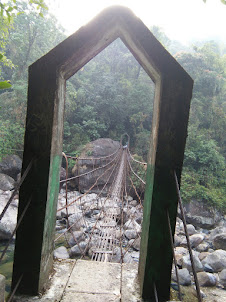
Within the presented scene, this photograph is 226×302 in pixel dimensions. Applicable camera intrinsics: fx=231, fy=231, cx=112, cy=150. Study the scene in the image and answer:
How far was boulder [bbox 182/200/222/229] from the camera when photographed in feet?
18.1

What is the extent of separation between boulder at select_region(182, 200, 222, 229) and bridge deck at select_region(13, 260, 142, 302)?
454cm

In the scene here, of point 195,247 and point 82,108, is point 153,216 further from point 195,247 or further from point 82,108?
point 82,108

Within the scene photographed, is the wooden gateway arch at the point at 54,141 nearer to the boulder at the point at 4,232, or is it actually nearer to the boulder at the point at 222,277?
the boulder at the point at 222,277

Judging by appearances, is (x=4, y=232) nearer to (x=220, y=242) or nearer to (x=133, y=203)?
(x=220, y=242)

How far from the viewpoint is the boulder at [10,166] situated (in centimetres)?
671

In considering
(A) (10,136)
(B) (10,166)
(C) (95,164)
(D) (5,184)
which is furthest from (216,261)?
(A) (10,136)

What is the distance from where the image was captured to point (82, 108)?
10352mm

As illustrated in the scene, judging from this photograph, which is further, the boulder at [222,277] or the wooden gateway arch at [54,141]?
the boulder at [222,277]

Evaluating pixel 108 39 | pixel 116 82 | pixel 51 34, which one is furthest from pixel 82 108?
pixel 108 39

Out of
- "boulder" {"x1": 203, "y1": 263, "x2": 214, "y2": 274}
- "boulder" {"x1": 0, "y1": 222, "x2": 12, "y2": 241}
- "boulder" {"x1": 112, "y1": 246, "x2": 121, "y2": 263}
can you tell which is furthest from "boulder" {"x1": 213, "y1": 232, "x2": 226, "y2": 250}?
"boulder" {"x1": 0, "y1": 222, "x2": 12, "y2": 241}

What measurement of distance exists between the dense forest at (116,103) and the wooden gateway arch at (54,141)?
5.54 metres

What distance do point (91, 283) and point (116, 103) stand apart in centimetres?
997

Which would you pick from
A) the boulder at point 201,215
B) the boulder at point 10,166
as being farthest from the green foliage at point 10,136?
the boulder at point 201,215

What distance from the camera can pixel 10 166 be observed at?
22.3 feet
